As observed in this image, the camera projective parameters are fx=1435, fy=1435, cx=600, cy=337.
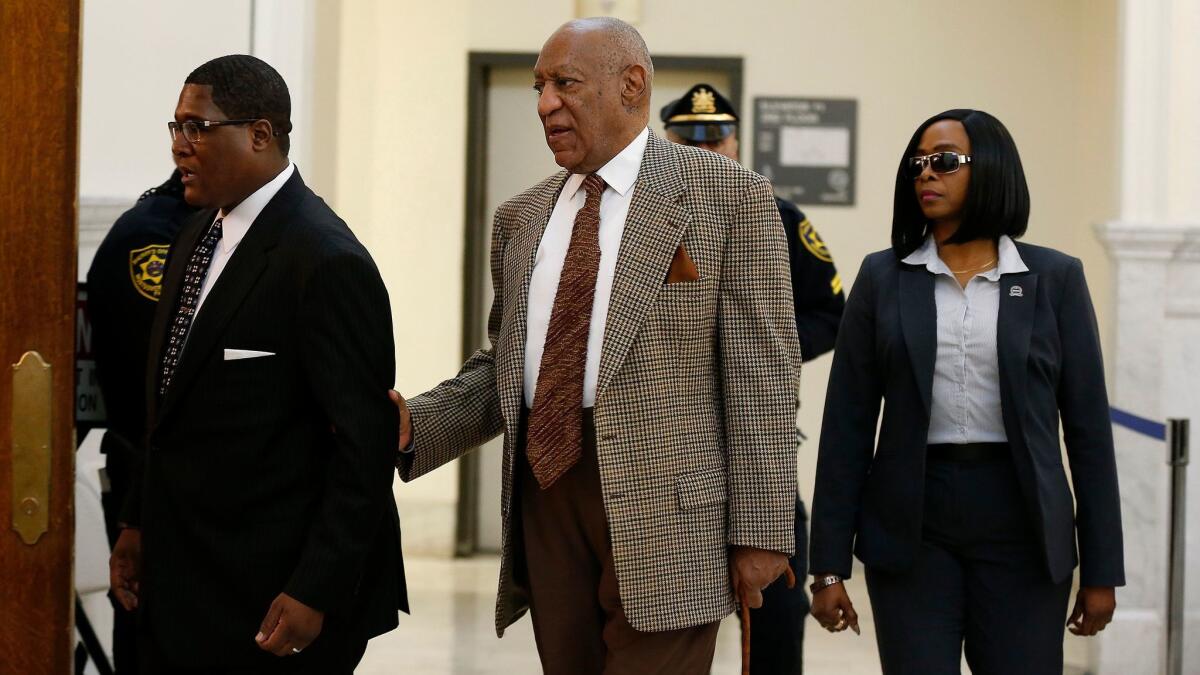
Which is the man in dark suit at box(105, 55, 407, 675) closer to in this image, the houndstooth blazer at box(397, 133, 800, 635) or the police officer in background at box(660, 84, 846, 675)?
the houndstooth blazer at box(397, 133, 800, 635)

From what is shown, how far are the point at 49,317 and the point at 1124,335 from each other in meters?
3.91

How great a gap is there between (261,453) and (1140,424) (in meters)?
3.29

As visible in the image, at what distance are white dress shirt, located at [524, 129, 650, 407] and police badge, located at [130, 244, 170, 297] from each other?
111 centimetres

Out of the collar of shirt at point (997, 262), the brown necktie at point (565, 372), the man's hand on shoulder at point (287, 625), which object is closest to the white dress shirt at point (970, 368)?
the collar of shirt at point (997, 262)

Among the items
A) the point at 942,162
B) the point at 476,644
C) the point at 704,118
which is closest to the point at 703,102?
the point at 704,118

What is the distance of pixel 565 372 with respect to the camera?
2.37 metres

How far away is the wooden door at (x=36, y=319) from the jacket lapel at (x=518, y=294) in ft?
2.33

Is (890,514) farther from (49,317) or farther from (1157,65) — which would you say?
(1157,65)

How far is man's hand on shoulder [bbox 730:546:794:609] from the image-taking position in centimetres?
238

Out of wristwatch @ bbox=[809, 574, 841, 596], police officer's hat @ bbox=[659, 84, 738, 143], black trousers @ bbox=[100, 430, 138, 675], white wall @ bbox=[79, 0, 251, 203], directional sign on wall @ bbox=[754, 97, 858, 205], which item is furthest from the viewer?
directional sign on wall @ bbox=[754, 97, 858, 205]

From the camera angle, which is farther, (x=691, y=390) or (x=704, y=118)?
(x=704, y=118)

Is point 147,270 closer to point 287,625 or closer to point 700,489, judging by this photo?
point 287,625

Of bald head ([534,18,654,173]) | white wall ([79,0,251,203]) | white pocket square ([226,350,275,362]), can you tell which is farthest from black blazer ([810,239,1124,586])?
white wall ([79,0,251,203])

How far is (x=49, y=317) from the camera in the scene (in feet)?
6.88
